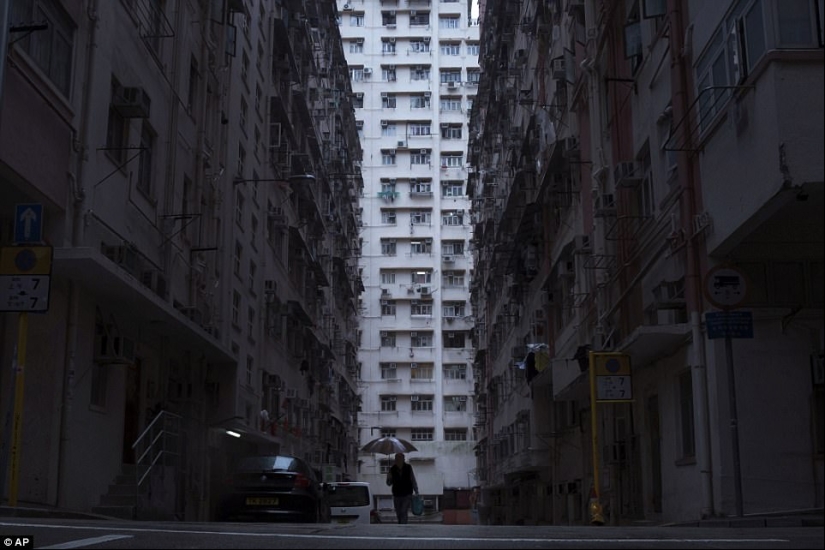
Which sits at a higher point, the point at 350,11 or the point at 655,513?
the point at 350,11

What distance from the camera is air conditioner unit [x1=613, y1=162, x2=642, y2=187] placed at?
2119cm

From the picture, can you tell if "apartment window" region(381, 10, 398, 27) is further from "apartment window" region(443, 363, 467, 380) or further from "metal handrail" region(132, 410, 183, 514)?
"metal handrail" region(132, 410, 183, 514)

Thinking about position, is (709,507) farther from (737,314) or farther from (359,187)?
(359,187)

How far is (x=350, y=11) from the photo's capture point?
8531cm

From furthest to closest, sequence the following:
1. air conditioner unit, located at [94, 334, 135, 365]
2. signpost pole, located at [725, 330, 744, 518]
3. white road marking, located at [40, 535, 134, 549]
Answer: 1. air conditioner unit, located at [94, 334, 135, 365]
2. signpost pole, located at [725, 330, 744, 518]
3. white road marking, located at [40, 535, 134, 549]

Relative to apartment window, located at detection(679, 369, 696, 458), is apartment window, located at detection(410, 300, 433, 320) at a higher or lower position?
higher

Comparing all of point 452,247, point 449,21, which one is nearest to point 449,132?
point 452,247

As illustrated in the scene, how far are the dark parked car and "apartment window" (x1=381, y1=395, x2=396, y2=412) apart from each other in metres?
59.4

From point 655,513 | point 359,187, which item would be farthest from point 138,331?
point 359,187

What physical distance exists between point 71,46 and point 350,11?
68930 mm

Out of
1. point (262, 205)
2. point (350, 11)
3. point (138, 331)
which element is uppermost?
point (350, 11)

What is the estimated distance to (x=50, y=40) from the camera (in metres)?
17.5

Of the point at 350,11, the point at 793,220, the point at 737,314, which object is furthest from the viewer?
the point at 350,11

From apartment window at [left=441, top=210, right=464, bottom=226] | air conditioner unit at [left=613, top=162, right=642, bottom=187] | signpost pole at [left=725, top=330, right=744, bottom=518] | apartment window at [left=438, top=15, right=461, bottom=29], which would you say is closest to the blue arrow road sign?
signpost pole at [left=725, top=330, right=744, bottom=518]
